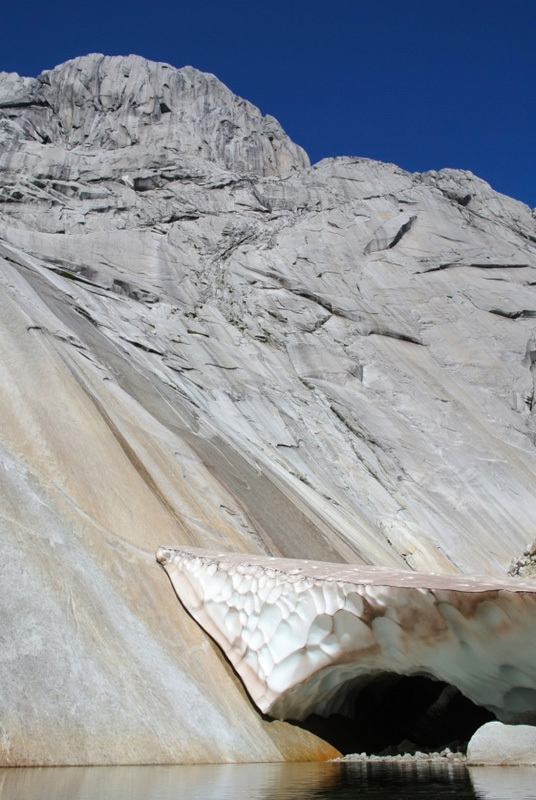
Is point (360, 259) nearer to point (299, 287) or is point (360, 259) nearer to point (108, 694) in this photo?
point (299, 287)

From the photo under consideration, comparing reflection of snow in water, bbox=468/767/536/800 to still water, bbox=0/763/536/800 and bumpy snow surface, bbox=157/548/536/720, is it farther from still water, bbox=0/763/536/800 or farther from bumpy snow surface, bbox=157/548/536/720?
bumpy snow surface, bbox=157/548/536/720

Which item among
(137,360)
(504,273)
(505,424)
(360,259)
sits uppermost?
(504,273)

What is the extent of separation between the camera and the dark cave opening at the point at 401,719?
1002 centimetres

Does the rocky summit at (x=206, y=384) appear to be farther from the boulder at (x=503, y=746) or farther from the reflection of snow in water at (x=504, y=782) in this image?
the reflection of snow in water at (x=504, y=782)

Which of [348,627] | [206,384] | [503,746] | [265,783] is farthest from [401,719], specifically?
[206,384]

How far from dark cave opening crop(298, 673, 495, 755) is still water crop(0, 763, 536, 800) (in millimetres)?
2167

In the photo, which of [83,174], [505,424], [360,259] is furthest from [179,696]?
[83,174]

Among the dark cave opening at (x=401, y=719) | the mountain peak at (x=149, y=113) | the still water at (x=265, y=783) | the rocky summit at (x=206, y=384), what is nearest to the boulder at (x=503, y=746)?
the still water at (x=265, y=783)

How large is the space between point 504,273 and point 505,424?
1214cm

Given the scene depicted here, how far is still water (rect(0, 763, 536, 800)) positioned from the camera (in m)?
5.38

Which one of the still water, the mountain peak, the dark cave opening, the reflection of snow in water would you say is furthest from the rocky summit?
the reflection of snow in water

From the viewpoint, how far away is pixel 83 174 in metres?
44.5

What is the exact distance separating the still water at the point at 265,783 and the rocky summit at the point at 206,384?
65cm

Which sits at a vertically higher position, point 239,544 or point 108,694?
point 239,544
